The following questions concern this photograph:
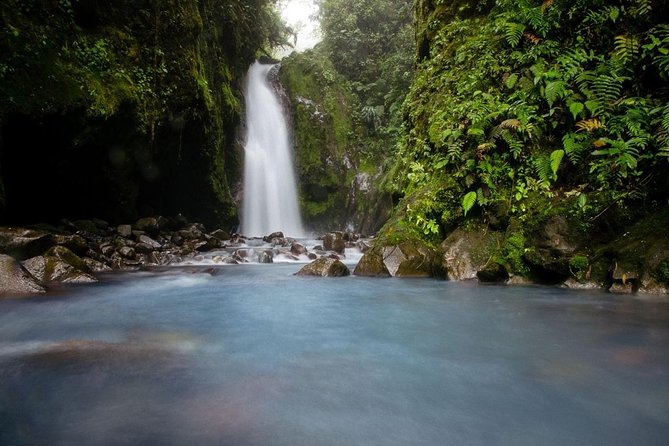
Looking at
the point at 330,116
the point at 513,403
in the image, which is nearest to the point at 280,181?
the point at 330,116

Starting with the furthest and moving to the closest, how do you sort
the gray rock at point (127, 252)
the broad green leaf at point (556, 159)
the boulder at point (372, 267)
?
the gray rock at point (127, 252) → the boulder at point (372, 267) → the broad green leaf at point (556, 159)

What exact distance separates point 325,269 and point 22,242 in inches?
182

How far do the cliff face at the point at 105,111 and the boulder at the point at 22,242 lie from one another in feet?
4.28

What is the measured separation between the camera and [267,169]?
17766 millimetres

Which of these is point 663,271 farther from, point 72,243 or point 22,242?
point 72,243

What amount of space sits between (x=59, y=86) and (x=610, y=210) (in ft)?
29.8

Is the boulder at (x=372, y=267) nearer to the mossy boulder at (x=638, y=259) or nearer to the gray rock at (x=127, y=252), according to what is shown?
the mossy boulder at (x=638, y=259)

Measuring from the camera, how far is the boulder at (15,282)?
4.92 meters

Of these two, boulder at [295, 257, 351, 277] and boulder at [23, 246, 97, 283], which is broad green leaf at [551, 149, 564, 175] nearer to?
boulder at [295, 257, 351, 277]

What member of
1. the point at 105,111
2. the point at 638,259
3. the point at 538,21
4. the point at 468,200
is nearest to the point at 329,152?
the point at 105,111

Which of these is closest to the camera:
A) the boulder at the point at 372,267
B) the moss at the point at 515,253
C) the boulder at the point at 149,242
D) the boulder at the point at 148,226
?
the moss at the point at 515,253

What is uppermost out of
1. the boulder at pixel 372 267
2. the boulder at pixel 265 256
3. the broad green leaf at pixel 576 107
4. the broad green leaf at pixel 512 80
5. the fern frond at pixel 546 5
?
the fern frond at pixel 546 5

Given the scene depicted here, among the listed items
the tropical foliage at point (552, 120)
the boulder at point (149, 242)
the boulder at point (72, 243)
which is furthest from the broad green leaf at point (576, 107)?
the boulder at point (149, 242)

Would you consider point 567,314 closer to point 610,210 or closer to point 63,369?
point 610,210
